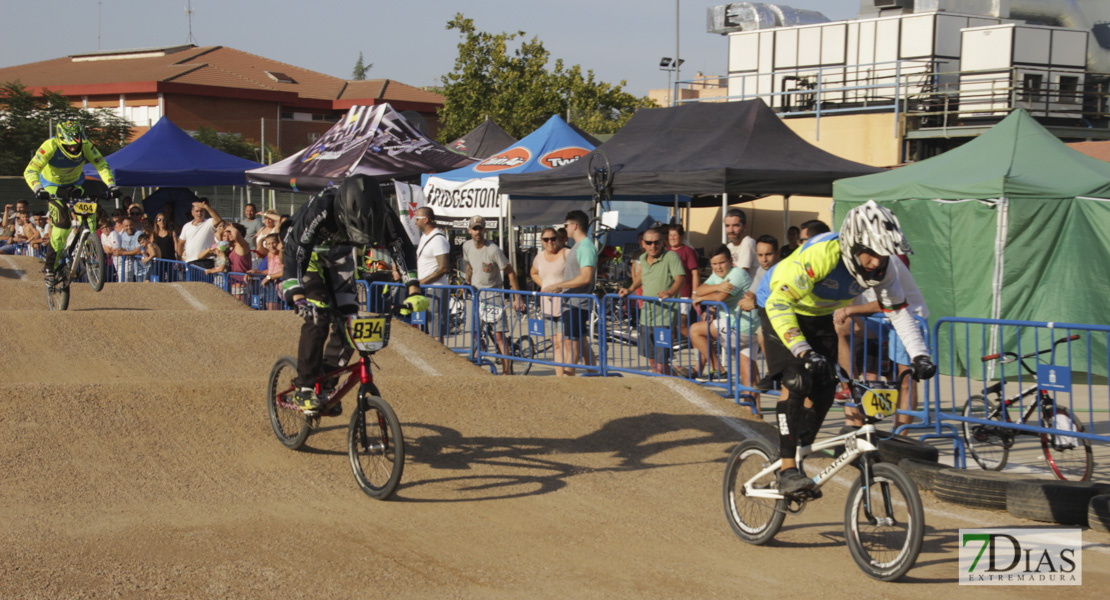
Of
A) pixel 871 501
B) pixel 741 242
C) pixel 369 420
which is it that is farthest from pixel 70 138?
pixel 871 501

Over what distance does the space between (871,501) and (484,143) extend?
1996cm

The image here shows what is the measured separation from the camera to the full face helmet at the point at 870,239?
5047 millimetres

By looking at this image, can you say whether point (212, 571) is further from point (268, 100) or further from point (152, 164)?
point (268, 100)

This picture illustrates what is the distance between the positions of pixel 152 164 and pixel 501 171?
8871mm

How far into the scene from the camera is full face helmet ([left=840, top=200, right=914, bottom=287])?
505 centimetres

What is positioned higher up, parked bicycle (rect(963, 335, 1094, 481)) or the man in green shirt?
the man in green shirt

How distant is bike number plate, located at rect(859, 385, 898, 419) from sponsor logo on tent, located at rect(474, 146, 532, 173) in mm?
14342

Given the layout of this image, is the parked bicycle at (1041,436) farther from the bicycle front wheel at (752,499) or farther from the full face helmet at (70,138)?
the full face helmet at (70,138)

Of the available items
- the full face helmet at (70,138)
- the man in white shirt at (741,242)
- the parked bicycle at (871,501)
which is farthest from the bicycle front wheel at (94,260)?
the parked bicycle at (871,501)

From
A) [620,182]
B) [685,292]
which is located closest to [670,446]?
[685,292]

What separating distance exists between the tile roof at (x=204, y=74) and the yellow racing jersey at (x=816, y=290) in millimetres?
55849

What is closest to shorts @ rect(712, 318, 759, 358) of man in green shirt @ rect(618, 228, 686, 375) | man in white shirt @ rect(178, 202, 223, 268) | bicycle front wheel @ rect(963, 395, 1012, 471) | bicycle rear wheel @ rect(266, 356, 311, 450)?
man in green shirt @ rect(618, 228, 686, 375)

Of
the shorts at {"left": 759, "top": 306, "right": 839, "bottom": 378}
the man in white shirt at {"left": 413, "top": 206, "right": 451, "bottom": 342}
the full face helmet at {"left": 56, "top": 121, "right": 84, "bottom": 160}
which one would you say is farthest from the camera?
the man in white shirt at {"left": 413, "top": 206, "right": 451, "bottom": 342}

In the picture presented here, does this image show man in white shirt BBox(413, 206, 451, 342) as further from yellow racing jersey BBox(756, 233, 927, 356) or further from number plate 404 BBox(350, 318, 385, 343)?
yellow racing jersey BBox(756, 233, 927, 356)
